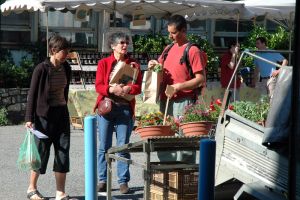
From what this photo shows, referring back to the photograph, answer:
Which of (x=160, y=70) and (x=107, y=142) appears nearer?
(x=160, y=70)

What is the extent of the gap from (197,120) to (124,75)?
1265 millimetres

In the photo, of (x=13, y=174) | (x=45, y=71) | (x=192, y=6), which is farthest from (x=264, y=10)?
(x=45, y=71)

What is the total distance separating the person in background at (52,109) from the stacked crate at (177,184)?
1647 millimetres

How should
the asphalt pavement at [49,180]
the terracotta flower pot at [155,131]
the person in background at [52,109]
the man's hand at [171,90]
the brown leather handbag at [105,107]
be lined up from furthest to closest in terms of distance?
the asphalt pavement at [49,180], the brown leather handbag at [105,107], the person in background at [52,109], the man's hand at [171,90], the terracotta flower pot at [155,131]

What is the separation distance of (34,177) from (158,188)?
1.91 meters

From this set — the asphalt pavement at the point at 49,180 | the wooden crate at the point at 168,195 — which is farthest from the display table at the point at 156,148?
the asphalt pavement at the point at 49,180

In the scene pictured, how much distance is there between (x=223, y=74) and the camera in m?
15.1

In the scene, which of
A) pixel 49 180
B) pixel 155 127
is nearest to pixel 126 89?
pixel 155 127

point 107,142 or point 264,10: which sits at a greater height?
point 264,10

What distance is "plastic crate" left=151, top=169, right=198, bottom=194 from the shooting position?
657cm

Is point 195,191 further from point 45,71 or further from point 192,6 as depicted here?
point 192,6

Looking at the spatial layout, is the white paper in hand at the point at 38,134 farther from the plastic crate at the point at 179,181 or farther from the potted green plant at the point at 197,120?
the plastic crate at the point at 179,181

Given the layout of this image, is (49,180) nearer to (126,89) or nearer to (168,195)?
(126,89)

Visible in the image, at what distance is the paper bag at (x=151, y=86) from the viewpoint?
7.59m
